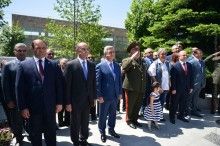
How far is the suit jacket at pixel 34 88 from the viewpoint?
412 cm

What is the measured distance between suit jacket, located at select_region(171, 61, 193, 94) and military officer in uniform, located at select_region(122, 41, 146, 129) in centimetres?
116

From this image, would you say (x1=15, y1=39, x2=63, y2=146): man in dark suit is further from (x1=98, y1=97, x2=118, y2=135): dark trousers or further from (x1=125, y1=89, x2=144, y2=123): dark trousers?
(x1=125, y1=89, x2=144, y2=123): dark trousers

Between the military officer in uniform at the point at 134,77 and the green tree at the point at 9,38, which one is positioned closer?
the military officer in uniform at the point at 134,77

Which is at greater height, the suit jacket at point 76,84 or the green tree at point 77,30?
the green tree at point 77,30

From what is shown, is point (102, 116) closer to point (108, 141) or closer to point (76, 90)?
point (108, 141)

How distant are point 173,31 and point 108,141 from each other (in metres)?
6.90

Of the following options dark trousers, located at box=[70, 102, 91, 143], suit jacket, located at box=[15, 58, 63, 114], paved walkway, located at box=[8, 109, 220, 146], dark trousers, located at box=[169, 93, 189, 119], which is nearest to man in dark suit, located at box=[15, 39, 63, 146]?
suit jacket, located at box=[15, 58, 63, 114]

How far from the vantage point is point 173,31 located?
1067cm

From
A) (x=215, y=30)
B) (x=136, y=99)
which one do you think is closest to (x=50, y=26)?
(x=215, y=30)

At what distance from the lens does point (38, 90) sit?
4.15 metres

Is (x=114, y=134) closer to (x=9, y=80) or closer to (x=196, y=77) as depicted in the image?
(x=9, y=80)

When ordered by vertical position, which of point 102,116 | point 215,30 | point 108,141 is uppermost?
point 215,30

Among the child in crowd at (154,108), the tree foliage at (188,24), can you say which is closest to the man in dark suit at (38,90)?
the child in crowd at (154,108)

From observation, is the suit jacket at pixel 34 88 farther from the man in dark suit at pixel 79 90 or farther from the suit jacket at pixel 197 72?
the suit jacket at pixel 197 72
